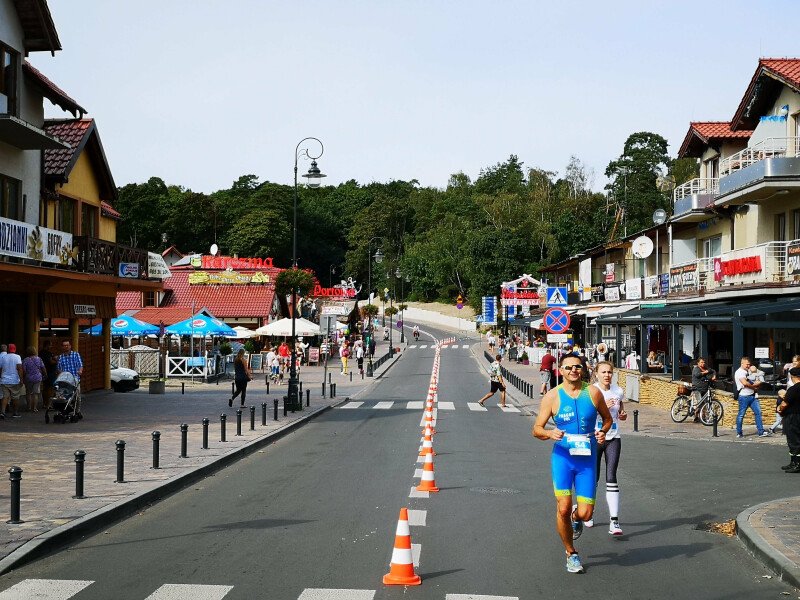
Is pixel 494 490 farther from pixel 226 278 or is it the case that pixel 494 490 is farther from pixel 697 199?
pixel 226 278

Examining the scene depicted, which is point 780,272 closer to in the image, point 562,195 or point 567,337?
point 567,337

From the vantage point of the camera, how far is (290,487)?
1252cm

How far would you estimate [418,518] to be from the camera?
10156 mm

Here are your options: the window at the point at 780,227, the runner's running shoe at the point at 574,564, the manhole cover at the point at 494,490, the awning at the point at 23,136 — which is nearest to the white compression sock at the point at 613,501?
the runner's running shoe at the point at 574,564

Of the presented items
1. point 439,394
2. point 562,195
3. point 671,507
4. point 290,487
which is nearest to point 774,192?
point 439,394

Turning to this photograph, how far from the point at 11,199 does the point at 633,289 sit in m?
27.7

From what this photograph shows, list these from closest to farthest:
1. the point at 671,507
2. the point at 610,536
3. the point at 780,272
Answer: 1. the point at 610,536
2. the point at 671,507
3. the point at 780,272

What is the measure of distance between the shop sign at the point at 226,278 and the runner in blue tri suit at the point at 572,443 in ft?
175

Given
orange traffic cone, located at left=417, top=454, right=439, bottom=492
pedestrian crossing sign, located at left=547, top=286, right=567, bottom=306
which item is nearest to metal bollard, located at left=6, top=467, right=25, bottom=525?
orange traffic cone, located at left=417, top=454, right=439, bottom=492

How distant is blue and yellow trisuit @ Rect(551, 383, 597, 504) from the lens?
7645 millimetres

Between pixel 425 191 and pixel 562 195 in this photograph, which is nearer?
pixel 562 195

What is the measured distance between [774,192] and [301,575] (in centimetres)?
2356

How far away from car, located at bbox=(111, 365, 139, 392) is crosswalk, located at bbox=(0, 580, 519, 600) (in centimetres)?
2627

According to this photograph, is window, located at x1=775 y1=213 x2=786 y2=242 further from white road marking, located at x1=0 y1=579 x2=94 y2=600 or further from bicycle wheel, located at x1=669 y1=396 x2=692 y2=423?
white road marking, located at x1=0 y1=579 x2=94 y2=600
